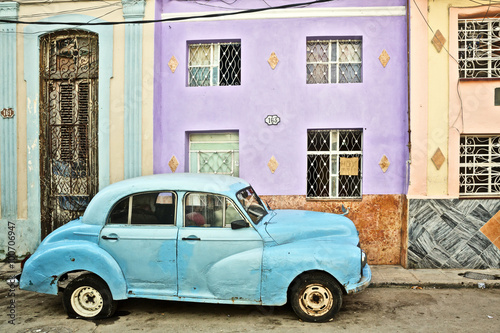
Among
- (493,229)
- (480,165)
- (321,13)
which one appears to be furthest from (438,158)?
(321,13)

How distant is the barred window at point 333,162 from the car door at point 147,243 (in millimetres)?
3704

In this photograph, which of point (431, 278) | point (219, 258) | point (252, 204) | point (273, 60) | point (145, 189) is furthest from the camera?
point (273, 60)

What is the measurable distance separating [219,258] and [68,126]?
540 centimetres

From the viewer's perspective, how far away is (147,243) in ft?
14.7

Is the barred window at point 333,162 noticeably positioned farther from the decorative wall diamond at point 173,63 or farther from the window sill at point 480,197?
the decorative wall diamond at point 173,63

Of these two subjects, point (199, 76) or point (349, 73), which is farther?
point (199, 76)

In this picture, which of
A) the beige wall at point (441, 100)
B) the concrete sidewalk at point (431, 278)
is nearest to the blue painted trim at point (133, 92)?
the concrete sidewalk at point (431, 278)

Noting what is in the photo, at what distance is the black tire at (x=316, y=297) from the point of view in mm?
4332

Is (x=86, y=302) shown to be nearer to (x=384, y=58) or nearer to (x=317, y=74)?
(x=317, y=74)

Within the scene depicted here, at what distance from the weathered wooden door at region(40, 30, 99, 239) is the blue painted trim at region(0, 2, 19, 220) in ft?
1.84

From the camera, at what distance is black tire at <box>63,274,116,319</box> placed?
4547 mm

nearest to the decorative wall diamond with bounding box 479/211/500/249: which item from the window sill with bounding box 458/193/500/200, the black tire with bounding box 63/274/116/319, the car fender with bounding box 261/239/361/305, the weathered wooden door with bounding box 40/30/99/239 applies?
the window sill with bounding box 458/193/500/200

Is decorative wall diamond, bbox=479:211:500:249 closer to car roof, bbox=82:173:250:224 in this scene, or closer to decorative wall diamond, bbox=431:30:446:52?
decorative wall diamond, bbox=431:30:446:52

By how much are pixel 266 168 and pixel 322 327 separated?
3.69m
